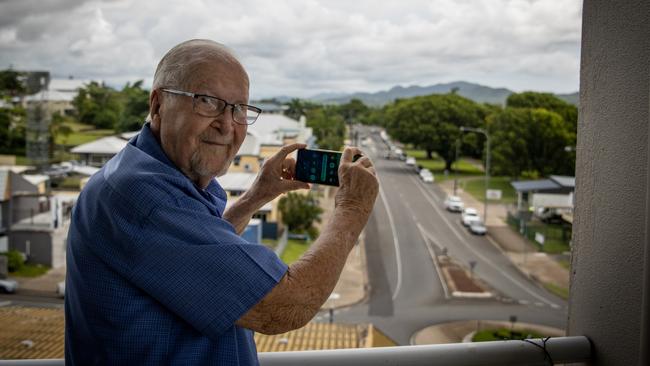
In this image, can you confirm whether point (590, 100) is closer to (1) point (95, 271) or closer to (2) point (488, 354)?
(2) point (488, 354)

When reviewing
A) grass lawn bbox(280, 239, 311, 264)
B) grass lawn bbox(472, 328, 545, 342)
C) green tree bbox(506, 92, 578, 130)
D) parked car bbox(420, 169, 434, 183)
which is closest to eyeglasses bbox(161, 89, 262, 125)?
grass lawn bbox(472, 328, 545, 342)

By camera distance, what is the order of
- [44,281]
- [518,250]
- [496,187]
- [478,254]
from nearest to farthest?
1. [44,281]
2. [518,250]
3. [478,254]
4. [496,187]

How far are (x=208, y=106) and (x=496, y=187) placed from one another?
11.7m

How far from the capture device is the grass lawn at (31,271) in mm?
8250

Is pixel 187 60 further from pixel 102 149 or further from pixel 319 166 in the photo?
pixel 102 149

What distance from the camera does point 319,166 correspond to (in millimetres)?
762

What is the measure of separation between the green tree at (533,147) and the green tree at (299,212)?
12.0ft

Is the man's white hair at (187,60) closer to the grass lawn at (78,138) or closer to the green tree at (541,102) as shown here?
the grass lawn at (78,138)

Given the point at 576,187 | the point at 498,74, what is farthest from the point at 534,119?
the point at 576,187

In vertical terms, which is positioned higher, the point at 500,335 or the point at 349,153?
the point at 349,153

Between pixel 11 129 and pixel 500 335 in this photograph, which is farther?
pixel 11 129

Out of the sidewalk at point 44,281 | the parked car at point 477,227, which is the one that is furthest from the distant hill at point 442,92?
the sidewalk at point 44,281

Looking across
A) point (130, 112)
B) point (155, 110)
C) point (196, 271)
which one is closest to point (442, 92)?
point (130, 112)

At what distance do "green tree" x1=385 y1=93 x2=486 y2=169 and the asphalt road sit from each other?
0.80m
